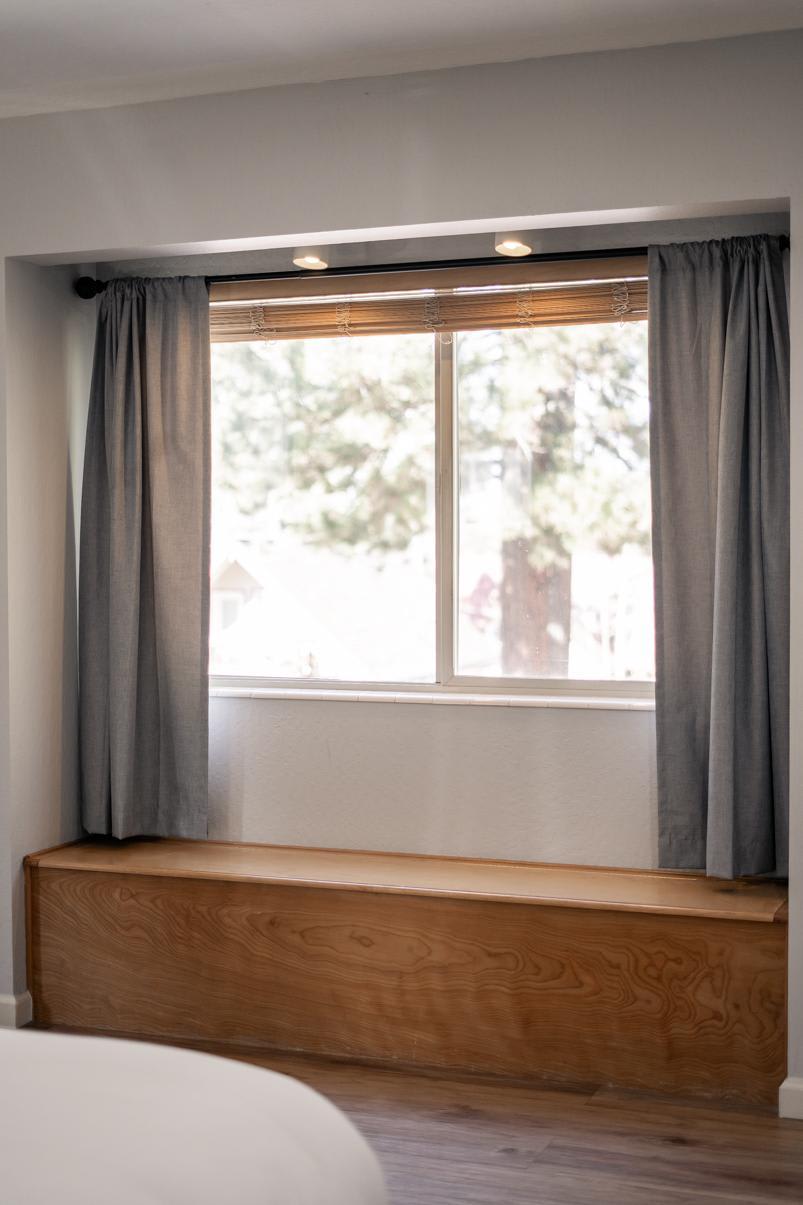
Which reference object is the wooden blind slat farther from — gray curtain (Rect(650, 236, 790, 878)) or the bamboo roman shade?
gray curtain (Rect(650, 236, 790, 878))

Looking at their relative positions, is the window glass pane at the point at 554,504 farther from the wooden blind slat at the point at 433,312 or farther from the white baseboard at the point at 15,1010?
the white baseboard at the point at 15,1010

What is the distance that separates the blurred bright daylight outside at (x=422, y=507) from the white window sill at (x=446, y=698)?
0.22ft

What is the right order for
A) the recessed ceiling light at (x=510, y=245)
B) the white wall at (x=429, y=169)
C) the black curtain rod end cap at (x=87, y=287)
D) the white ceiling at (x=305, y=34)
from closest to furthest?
1. the white ceiling at (x=305, y=34)
2. the white wall at (x=429, y=169)
3. the recessed ceiling light at (x=510, y=245)
4. the black curtain rod end cap at (x=87, y=287)

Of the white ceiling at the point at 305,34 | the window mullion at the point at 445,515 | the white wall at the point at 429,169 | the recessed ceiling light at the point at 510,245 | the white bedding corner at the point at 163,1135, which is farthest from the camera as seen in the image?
the window mullion at the point at 445,515

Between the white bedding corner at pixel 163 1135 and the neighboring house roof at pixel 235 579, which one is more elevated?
the neighboring house roof at pixel 235 579

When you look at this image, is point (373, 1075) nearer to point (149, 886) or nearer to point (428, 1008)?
point (428, 1008)

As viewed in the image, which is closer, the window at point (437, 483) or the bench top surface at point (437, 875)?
the bench top surface at point (437, 875)

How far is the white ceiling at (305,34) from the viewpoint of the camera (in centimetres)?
303

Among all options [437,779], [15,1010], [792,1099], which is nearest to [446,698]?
[437,779]

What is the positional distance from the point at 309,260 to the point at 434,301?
0.40m

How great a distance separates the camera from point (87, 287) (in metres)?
4.04

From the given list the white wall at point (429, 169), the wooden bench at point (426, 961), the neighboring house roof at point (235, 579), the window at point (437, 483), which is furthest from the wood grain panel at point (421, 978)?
the neighboring house roof at point (235, 579)

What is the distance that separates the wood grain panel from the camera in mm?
3242

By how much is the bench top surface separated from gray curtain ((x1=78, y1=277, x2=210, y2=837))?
0.12 metres
